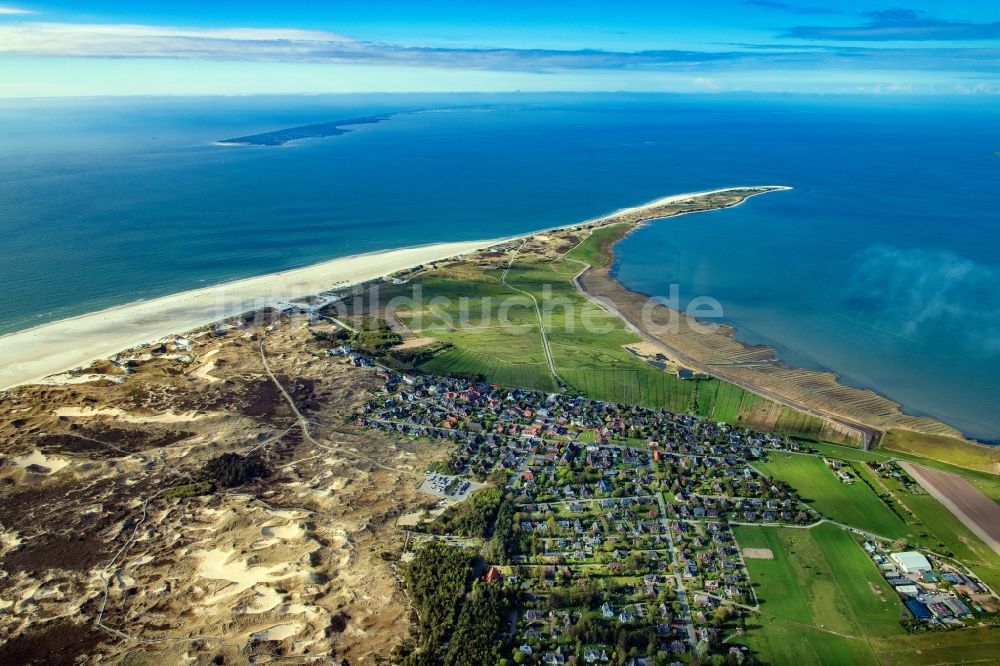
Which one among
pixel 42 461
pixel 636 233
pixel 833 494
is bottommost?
pixel 42 461

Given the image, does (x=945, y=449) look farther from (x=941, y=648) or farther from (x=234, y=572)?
(x=234, y=572)

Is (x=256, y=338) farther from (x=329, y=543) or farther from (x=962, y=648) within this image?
(x=962, y=648)

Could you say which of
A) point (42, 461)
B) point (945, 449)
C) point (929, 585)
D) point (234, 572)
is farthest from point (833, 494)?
point (42, 461)

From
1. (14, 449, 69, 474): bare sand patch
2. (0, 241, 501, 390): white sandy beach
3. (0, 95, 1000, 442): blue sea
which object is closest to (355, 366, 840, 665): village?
(14, 449, 69, 474): bare sand patch

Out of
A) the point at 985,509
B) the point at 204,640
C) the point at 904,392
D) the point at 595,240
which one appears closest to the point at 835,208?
the point at 595,240

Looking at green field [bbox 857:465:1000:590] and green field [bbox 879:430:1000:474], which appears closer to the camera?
green field [bbox 857:465:1000:590]

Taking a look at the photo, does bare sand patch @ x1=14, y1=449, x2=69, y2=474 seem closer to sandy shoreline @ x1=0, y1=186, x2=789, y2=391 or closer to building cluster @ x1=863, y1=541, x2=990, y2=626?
sandy shoreline @ x1=0, y1=186, x2=789, y2=391
